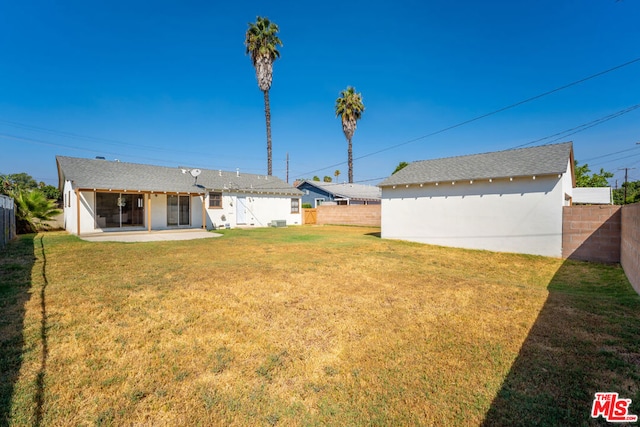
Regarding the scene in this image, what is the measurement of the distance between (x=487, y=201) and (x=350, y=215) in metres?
14.1

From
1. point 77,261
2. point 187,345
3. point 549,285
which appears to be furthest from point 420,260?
point 77,261

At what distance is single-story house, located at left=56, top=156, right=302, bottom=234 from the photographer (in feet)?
50.2

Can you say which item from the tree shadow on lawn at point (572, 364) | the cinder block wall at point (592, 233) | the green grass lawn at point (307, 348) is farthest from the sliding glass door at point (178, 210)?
the cinder block wall at point (592, 233)

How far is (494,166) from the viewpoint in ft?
40.1

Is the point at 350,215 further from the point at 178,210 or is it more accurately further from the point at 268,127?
the point at 178,210

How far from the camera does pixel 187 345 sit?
3551mm

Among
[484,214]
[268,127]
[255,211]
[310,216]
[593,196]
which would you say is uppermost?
[268,127]

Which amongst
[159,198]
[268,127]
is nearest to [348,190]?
[268,127]

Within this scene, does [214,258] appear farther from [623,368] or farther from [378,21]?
[378,21]

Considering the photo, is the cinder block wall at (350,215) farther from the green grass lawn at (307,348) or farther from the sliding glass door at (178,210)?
the green grass lawn at (307,348)

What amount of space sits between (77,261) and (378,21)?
16785 mm

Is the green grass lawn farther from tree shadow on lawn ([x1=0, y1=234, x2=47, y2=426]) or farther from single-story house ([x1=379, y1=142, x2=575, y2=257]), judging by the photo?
single-story house ([x1=379, y1=142, x2=575, y2=257])

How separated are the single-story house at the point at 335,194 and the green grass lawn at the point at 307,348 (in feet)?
77.5

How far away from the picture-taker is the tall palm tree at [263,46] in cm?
2486
